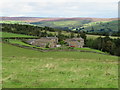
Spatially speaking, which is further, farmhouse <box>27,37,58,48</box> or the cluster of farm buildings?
the cluster of farm buildings

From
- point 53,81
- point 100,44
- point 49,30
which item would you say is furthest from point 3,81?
point 49,30

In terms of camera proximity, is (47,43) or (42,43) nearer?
(47,43)

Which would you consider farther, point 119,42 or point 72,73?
point 119,42

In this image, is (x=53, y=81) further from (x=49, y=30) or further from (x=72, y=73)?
(x=49, y=30)

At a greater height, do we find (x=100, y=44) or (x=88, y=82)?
(x=88, y=82)

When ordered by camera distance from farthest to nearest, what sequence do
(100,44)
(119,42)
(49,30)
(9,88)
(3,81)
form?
(49,30) < (119,42) < (100,44) < (3,81) < (9,88)

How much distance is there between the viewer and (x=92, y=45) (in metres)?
104

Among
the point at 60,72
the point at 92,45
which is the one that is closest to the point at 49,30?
the point at 92,45

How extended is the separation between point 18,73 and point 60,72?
3480 mm

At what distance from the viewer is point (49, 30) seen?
179m

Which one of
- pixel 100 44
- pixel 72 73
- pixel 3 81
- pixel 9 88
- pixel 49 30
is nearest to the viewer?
pixel 9 88

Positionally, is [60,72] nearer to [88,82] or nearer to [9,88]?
[88,82]

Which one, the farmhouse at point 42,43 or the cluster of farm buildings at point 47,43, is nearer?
the farmhouse at point 42,43

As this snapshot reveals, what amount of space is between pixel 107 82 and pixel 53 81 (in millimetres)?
3872
